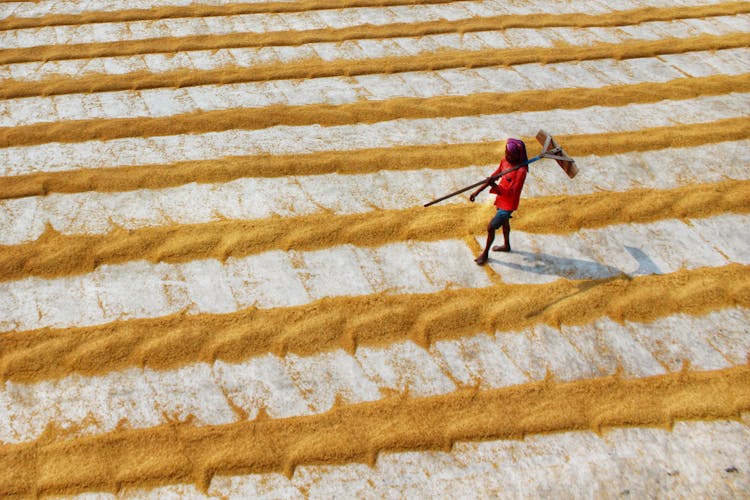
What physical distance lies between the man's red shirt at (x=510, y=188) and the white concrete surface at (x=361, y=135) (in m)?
2.04

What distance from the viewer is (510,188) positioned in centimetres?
477

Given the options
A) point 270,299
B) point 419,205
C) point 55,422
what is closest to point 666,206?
point 419,205

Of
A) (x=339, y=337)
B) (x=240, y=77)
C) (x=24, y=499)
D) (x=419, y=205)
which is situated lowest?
(x=24, y=499)

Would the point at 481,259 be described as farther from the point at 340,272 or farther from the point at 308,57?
the point at 308,57

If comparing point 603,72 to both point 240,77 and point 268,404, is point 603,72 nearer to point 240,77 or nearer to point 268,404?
point 240,77

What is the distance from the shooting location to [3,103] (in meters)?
7.08

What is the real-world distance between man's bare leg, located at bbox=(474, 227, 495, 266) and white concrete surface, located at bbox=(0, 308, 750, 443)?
788 mm

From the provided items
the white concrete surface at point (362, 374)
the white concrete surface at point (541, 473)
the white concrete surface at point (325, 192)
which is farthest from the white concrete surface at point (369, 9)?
the white concrete surface at point (541, 473)

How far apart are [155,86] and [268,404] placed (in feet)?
16.2

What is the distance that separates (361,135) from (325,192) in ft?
3.66

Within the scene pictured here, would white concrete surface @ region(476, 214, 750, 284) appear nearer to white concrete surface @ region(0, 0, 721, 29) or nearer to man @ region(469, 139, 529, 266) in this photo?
man @ region(469, 139, 529, 266)

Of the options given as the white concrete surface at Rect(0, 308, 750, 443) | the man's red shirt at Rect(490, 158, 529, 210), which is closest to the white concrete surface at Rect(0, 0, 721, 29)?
the man's red shirt at Rect(490, 158, 529, 210)

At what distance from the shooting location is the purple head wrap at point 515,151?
4723mm

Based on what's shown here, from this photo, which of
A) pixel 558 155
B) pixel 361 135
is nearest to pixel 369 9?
pixel 361 135
